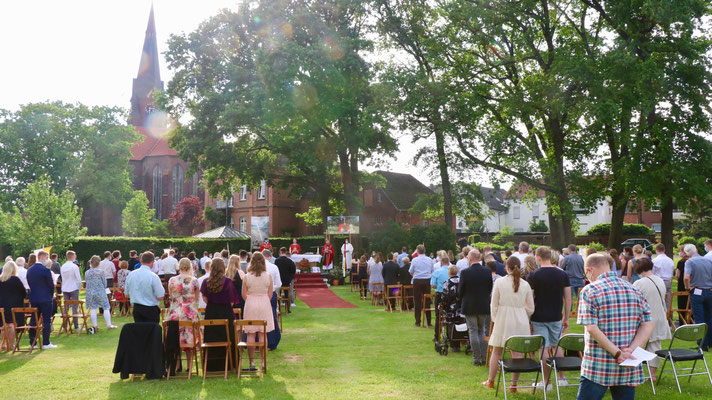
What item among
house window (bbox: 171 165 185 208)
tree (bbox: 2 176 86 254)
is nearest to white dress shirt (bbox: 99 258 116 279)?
tree (bbox: 2 176 86 254)

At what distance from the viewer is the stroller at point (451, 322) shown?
1020 cm

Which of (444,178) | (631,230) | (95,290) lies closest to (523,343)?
(95,290)

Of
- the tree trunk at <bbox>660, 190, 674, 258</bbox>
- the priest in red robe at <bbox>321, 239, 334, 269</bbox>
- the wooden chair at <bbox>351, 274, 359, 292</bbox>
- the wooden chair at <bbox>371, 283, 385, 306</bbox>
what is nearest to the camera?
the wooden chair at <bbox>371, 283, 385, 306</bbox>

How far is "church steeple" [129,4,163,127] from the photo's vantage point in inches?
2990

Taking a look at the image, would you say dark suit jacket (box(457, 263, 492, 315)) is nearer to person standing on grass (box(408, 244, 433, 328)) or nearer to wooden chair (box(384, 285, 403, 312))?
person standing on grass (box(408, 244, 433, 328))

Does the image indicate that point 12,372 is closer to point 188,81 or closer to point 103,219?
point 188,81

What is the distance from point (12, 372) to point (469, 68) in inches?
939

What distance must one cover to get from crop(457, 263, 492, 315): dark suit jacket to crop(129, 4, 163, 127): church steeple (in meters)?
74.3

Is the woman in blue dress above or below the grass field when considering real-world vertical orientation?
above

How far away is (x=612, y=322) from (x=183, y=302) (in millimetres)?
6228

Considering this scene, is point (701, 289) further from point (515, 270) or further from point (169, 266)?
point (169, 266)

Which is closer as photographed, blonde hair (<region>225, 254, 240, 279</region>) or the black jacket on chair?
the black jacket on chair

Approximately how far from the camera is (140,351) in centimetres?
823

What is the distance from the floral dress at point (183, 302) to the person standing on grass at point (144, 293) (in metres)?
0.20
